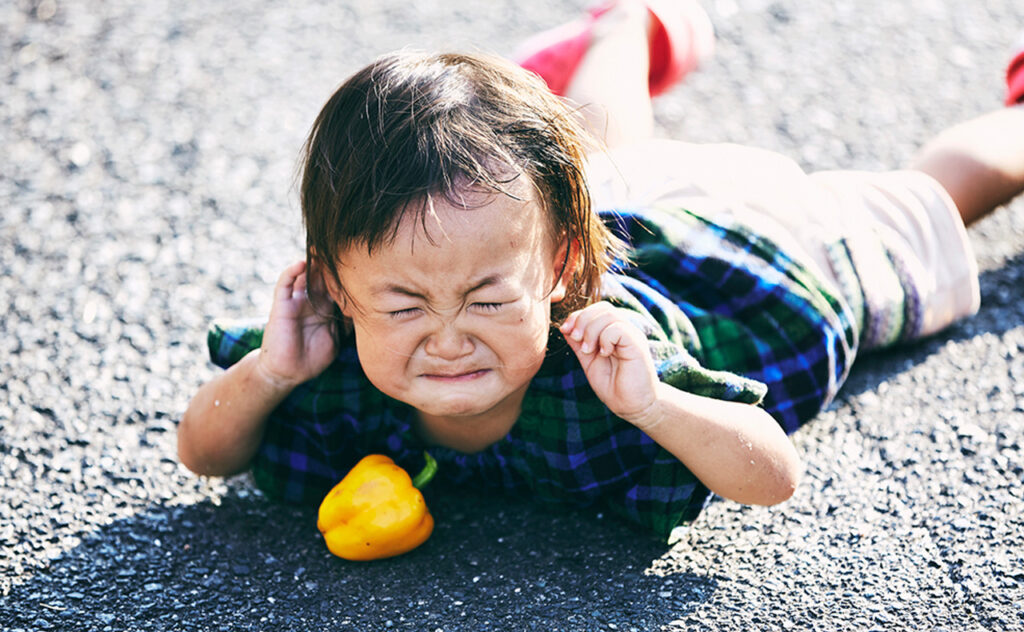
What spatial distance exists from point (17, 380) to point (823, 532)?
1.77 m

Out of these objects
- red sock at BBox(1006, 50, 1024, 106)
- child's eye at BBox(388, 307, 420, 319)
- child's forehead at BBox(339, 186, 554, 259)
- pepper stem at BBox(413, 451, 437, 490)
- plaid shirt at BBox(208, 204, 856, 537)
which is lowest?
pepper stem at BBox(413, 451, 437, 490)

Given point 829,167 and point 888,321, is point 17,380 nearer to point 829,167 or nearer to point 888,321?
point 888,321

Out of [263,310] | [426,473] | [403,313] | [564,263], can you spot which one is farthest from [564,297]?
[263,310]

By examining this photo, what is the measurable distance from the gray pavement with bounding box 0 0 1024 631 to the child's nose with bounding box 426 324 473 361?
45 centimetres

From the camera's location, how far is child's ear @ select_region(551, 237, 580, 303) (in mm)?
1874

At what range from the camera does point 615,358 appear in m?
1.88

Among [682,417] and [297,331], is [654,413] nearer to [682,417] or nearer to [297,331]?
[682,417]

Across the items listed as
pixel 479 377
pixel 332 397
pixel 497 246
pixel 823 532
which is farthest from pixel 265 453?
pixel 823 532

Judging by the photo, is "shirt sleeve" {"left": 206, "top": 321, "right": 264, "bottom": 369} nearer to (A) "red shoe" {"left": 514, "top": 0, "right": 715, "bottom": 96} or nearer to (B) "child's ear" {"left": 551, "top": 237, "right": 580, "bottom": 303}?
(B) "child's ear" {"left": 551, "top": 237, "right": 580, "bottom": 303}

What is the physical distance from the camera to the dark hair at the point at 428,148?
5.54 ft

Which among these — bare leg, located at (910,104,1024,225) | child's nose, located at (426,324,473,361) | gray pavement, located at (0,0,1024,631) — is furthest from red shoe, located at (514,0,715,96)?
child's nose, located at (426,324,473,361)

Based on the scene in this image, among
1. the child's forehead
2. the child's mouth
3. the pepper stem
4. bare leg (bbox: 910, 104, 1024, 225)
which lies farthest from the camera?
bare leg (bbox: 910, 104, 1024, 225)

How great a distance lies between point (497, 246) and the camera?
171cm

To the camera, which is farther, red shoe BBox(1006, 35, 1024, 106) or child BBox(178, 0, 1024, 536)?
red shoe BBox(1006, 35, 1024, 106)
